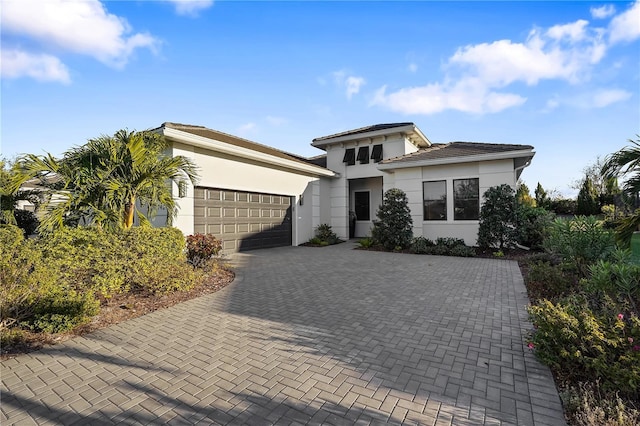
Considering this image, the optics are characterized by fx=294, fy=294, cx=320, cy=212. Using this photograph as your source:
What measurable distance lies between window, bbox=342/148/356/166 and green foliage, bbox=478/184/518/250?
7025mm

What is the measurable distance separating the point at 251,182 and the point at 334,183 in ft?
19.6

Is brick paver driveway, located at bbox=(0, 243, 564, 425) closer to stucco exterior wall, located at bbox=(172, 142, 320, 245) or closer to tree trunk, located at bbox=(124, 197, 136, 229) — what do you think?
tree trunk, located at bbox=(124, 197, 136, 229)

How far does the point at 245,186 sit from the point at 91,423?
971cm

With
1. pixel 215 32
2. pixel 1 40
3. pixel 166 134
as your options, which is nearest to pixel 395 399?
pixel 1 40

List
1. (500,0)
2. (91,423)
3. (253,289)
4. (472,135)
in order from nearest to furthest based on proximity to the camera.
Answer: (91,423), (253,289), (500,0), (472,135)

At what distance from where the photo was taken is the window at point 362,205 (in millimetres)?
17203

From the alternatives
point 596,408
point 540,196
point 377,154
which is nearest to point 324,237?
A: point 377,154

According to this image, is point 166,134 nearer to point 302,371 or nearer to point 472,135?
point 302,371

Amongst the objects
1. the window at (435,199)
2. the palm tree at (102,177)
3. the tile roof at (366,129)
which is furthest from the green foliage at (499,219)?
the palm tree at (102,177)

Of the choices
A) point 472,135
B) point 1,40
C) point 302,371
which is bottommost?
point 302,371

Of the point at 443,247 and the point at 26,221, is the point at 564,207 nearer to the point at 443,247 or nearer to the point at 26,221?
the point at 443,247

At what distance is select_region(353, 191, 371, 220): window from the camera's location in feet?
56.4

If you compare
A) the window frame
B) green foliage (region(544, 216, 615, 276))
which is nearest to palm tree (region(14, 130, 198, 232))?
green foliage (region(544, 216, 615, 276))

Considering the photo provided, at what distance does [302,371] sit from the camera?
10.1 feet
